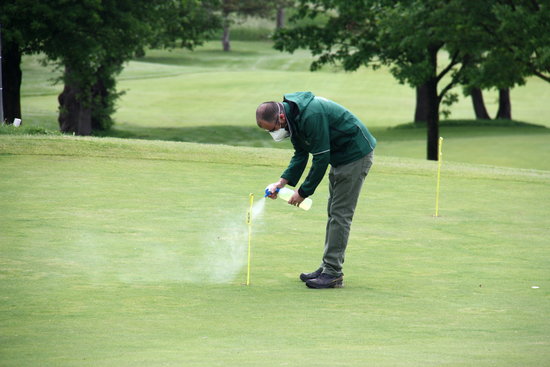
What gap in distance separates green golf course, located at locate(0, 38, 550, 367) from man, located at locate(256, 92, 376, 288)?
333 mm

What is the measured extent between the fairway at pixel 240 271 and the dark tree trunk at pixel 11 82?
1339cm

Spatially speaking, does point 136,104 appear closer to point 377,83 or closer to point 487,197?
point 377,83

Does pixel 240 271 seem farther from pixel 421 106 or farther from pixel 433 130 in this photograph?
pixel 421 106

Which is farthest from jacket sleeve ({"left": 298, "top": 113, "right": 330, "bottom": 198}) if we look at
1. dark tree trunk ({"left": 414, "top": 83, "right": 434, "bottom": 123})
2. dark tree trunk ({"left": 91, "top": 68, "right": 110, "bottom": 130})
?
dark tree trunk ({"left": 414, "top": 83, "right": 434, "bottom": 123})

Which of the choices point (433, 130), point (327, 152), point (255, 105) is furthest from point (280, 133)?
point (255, 105)

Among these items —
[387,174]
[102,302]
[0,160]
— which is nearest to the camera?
[102,302]

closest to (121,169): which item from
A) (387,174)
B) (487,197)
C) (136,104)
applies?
(387,174)

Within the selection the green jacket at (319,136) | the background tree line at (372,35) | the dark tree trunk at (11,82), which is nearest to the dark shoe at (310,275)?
the green jacket at (319,136)

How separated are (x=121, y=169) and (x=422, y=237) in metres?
5.43

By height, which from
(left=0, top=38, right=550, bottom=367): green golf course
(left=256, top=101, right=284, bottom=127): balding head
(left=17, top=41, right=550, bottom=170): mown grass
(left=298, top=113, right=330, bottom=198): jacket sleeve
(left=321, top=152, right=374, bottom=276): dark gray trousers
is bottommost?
(left=17, top=41, right=550, bottom=170): mown grass

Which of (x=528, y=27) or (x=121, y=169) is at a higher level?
(x=528, y=27)

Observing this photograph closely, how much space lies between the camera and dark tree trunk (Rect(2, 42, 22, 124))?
27516mm

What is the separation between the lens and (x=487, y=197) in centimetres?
1391

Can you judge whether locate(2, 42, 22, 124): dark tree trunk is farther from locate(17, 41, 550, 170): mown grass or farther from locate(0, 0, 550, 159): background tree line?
locate(17, 41, 550, 170): mown grass
